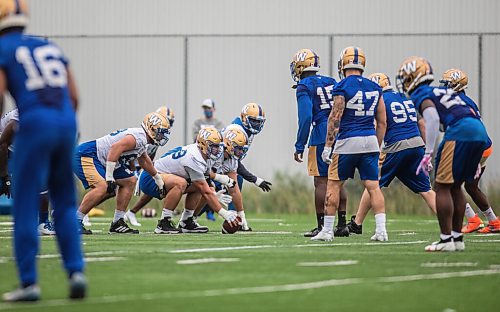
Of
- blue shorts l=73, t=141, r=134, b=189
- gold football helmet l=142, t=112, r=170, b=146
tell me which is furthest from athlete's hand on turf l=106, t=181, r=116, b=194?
gold football helmet l=142, t=112, r=170, b=146

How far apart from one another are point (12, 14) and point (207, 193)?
26.6 ft

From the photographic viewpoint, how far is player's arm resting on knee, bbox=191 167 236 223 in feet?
52.6

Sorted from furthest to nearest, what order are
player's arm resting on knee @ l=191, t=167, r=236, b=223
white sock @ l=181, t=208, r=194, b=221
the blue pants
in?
white sock @ l=181, t=208, r=194, b=221
player's arm resting on knee @ l=191, t=167, r=236, b=223
the blue pants

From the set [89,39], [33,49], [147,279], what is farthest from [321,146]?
[89,39]

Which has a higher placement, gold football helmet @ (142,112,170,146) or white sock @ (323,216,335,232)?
gold football helmet @ (142,112,170,146)

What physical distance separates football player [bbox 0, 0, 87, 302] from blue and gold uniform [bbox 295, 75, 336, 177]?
7311 mm

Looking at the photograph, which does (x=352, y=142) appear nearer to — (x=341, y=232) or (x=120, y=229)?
(x=341, y=232)

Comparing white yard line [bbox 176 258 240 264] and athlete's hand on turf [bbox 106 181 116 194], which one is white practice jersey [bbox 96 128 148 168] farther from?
white yard line [bbox 176 258 240 264]

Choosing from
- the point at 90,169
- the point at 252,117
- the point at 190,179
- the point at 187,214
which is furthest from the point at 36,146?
the point at 252,117

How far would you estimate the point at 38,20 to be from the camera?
98.5ft

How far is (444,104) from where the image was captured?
40.4ft

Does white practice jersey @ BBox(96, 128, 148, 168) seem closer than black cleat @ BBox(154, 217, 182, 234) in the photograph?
A: Yes

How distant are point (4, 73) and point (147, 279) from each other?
2.09 metres

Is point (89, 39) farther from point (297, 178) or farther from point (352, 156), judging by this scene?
point (352, 156)
